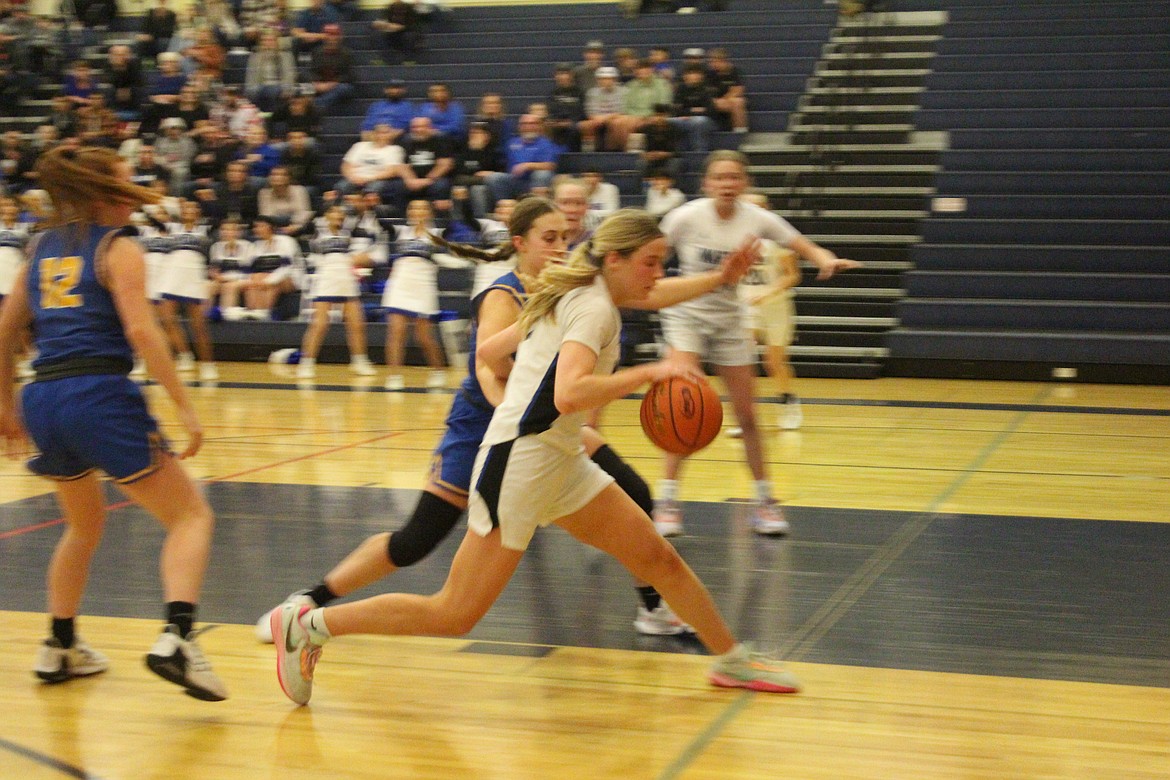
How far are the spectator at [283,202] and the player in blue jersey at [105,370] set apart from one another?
11790mm

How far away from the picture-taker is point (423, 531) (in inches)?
159

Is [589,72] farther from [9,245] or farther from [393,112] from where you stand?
[9,245]

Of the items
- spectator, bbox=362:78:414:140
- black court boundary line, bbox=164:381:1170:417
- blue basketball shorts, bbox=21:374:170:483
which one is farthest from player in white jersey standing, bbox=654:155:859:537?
spectator, bbox=362:78:414:140

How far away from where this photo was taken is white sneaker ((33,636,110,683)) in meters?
3.99

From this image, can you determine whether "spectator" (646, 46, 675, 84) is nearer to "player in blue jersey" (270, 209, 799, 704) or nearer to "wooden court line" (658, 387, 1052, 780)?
"wooden court line" (658, 387, 1052, 780)

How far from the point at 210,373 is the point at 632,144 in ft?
18.9

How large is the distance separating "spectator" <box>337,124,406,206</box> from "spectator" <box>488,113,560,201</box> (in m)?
1.39

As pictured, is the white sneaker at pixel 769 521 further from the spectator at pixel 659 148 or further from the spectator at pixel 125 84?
the spectator at pixel 125 84

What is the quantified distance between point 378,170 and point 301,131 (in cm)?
173

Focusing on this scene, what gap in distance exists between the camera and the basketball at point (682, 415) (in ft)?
12.1

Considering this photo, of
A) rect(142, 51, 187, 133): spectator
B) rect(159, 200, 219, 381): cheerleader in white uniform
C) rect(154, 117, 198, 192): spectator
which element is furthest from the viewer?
rect(142, 51, 187, 133): spectator

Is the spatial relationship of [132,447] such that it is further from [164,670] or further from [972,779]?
[972,779]

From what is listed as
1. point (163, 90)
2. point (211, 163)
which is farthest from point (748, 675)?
point (163, 90)

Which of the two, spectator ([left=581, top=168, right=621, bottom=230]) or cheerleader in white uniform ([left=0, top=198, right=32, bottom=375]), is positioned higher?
spectator ([left=581, top=168, right=621, bottom=230])
